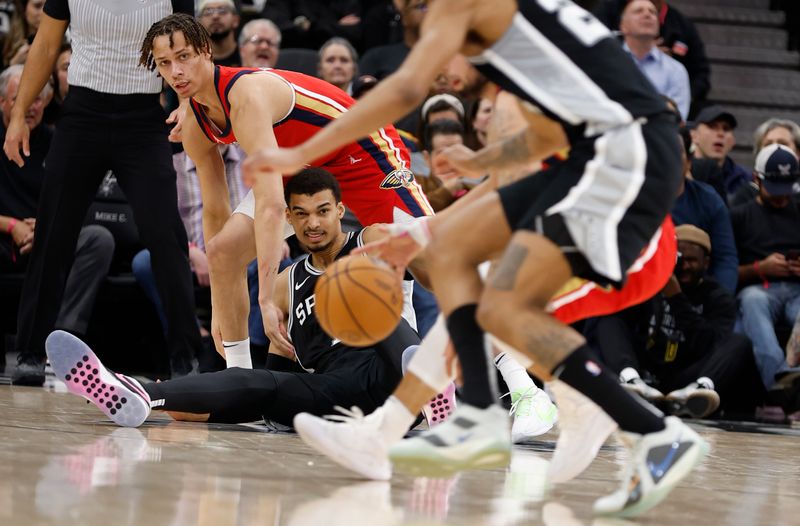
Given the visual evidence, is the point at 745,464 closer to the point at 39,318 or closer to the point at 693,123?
the point at 39,318

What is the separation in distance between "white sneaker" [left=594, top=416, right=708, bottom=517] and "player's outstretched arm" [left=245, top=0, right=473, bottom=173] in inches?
40.2

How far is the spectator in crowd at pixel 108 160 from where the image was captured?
5812 mm

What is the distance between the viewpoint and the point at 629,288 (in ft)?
10.7

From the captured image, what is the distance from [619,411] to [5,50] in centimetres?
667

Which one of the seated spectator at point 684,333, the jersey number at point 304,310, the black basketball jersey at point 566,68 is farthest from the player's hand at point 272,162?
the seated spectator at point 684,333

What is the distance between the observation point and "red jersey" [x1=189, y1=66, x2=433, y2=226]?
4.81m

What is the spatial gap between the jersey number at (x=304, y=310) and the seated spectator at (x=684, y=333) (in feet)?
9.11

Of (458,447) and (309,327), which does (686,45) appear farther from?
(458,447)

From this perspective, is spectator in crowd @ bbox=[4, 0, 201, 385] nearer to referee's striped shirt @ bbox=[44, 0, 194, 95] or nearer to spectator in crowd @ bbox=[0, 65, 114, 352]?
referee's striped shirt @ bbox=[44, 0, 194, 95]

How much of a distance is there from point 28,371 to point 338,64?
3.19 m

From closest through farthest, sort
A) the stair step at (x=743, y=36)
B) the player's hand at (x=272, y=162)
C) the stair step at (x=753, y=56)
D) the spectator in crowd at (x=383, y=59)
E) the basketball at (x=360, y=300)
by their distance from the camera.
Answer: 1. the player's hand at (x=272, y=162)
2. the basketball at (x=360, y=300)
3. the spectator in crowd at (x=383, y=59)
4. the stair step at (x=753, y=56)
5. the stair step at (x=743, y=36)

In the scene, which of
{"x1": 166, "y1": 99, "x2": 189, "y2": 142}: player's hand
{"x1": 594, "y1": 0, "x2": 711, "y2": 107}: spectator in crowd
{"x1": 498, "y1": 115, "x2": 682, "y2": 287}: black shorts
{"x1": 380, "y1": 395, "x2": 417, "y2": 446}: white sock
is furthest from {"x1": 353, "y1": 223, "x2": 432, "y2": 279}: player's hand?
{"x1": 594, "y1": 0, "x2": 711, "y2": 107}: spectator in crowd

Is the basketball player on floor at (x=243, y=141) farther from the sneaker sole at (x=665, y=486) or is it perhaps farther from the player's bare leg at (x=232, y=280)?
the sneaker sole at (x=665, y=486)

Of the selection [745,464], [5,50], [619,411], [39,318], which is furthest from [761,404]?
[5,50]
